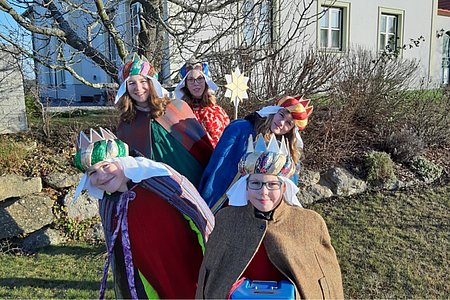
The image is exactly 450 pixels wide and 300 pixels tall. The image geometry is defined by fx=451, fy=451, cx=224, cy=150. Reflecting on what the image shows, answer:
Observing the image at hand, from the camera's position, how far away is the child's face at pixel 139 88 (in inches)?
128

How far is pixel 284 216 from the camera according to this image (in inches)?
91.0

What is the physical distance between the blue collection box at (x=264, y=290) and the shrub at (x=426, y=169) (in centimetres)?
697

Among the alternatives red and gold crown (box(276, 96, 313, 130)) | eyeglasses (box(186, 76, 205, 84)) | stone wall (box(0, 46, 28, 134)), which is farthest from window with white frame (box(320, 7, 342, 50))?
red and gold crown (box(276, 96, 313, 130))

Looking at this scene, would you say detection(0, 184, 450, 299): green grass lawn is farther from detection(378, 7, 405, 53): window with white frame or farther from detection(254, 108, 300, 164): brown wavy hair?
detection(378, 7, 405, 53): window with white frame

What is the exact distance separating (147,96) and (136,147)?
395 mm

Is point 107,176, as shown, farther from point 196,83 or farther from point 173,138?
point 196,83

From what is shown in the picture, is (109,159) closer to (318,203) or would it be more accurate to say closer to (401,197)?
(318,203)

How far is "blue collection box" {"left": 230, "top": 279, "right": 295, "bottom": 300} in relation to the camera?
82.8 inches

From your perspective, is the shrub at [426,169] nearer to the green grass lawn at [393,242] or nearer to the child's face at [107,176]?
the green grass lawn at [393,242]

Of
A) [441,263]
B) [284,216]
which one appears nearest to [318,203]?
[441,263]

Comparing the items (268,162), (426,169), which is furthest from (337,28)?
(268,162)

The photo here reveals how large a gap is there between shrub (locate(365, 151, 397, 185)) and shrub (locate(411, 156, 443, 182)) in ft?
2.12

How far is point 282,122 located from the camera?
3.31 metres

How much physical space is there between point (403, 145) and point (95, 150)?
292 inches
